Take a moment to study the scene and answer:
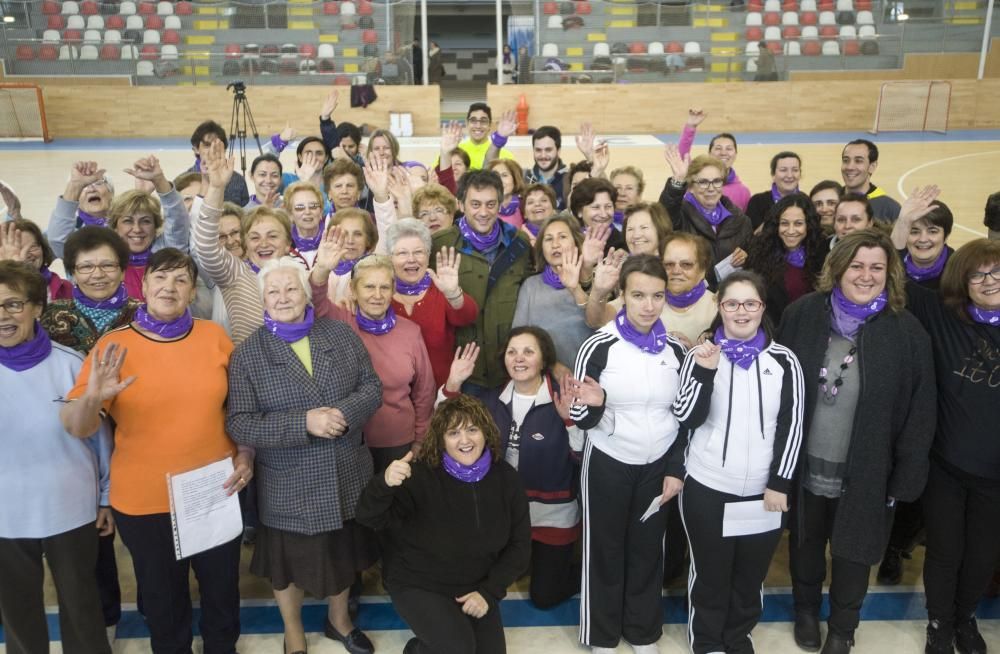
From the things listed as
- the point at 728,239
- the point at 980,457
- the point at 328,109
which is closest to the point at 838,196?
the point at 728,239

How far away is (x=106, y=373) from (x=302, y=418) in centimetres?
74

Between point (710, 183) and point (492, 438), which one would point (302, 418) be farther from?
point (710, 183)

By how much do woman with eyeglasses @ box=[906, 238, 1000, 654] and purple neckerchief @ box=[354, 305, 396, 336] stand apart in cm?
241

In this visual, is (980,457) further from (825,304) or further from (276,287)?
(276,287)

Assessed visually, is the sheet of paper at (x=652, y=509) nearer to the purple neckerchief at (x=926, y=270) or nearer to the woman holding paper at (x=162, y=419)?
the woman holding paper at (x=162, y=419)

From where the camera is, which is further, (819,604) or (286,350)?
(819,604)

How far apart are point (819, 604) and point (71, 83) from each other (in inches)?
875

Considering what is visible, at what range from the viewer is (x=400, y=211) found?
5.07 m

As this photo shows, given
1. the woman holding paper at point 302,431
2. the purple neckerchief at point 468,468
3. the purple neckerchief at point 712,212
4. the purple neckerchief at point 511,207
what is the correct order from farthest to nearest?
1. the purple neckerchief at point 511,207
2. the purple neckerchief at point 712,212
3. the purple neckerchief at point 468,468
4. the woman holding paper at point 302,431

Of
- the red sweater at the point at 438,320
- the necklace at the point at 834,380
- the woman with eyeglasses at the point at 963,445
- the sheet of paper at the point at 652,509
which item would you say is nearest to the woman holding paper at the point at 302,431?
the red sweater at the point at 438,320

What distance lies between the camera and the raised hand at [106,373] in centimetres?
299

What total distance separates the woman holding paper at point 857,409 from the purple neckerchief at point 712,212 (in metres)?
1.94

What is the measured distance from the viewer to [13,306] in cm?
309

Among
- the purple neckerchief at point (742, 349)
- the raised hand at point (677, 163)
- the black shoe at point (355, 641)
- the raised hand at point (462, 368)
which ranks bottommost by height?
the black shoe at point (355, 641)
